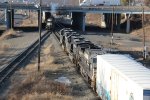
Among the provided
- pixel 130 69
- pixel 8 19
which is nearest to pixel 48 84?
pixel 130 69

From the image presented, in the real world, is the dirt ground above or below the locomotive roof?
below

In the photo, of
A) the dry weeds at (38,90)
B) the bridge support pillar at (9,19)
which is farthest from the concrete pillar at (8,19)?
the dry weeds at (38,90)

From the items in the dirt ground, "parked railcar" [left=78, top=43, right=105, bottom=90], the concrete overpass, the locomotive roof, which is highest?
the concrete overpass

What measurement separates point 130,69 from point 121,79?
3.35 feet

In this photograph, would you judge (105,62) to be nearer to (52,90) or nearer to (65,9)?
(52,90)

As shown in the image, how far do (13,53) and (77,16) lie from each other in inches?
2403

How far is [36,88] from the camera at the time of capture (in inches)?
1189

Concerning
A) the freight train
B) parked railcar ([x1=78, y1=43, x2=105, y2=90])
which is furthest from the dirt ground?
the freight train

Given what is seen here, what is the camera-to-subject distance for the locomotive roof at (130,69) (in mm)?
18375

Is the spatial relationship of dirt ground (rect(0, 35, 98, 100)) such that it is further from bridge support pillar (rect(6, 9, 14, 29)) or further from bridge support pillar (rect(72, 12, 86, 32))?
bridge support pillar (rect(72, 12, 86, 32))

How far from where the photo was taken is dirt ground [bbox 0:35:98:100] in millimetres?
28266

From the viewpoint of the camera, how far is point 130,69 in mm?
21047

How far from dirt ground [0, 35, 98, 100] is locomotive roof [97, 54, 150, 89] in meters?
4.72

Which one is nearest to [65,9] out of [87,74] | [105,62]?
[87,74]
